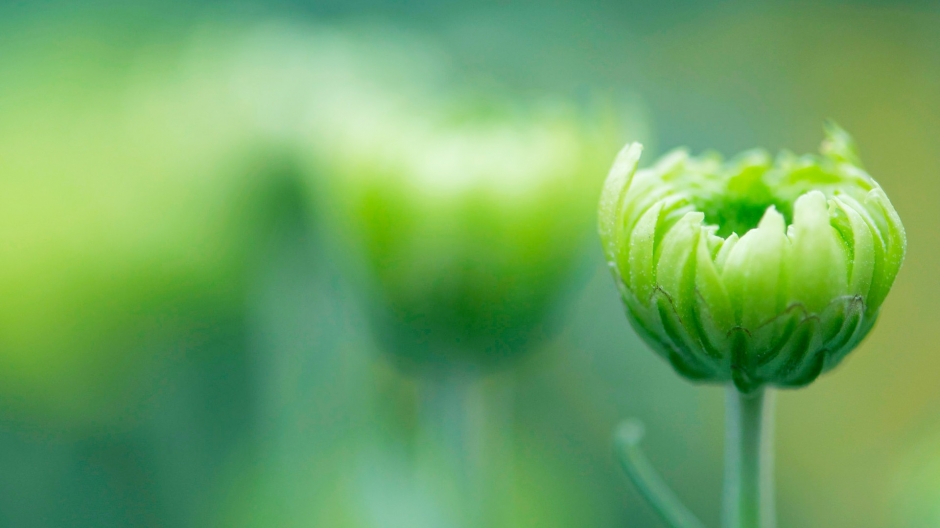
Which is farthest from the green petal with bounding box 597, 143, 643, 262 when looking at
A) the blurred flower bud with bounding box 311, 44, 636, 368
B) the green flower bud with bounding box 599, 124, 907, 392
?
the blurred flower bud with bounding box 311, 44, 636, 368

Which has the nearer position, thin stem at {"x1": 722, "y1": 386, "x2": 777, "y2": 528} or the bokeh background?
thin stem at {"x1": 722, "y1": 386, "x2": 777, "y2": 528}

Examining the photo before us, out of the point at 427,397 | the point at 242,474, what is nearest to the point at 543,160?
the point at 427,397

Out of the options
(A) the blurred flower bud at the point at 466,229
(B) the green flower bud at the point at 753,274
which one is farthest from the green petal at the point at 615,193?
(A) the blurred flower bud at the point at 466,229

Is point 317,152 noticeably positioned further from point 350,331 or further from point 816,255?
point 816,255

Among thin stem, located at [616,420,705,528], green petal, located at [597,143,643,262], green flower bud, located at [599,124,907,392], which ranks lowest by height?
thin stem, located at [616,420,705,528]

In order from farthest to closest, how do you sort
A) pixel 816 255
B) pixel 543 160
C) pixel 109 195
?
pixel 109 195
pixel 543 160
pixel 816 255

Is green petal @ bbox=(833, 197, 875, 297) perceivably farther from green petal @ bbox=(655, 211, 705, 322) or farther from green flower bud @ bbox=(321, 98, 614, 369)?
green flower bud @ bbox=(321, 98, 614, 369)

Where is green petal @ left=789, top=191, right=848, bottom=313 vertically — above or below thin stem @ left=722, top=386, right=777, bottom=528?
above
